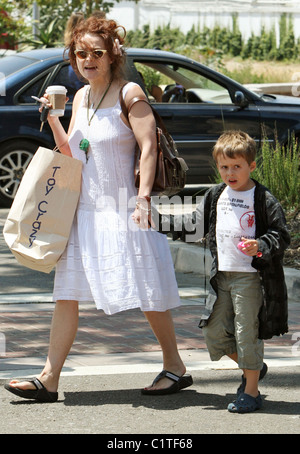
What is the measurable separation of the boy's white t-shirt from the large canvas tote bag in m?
0.75

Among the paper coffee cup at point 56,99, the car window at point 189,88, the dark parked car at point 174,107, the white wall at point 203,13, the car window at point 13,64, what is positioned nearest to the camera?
the paper coffee cup at point 56,99

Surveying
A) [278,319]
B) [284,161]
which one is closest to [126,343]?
[278,319]

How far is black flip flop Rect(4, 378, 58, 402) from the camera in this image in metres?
4.79

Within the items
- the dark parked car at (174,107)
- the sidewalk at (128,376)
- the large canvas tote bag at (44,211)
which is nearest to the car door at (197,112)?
the dark parked car at (174,107)

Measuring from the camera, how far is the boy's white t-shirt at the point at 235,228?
4656 millimetres

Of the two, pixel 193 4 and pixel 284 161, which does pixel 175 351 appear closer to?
pixel 284 161

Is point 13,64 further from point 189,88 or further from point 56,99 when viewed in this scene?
point 56,99

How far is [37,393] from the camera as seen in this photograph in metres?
4.81

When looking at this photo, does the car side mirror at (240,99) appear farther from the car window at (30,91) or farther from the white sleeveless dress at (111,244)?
the white sleeveless dress at (111,244)

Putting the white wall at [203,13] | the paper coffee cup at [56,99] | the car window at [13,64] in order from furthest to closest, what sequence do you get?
the white wall at [203,13]
the car window at [13,64]
the paper coffee cup at [56,99]

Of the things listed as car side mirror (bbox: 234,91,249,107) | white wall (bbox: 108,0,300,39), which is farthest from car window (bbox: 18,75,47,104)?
white wall (bbox: 108,0,300,39)

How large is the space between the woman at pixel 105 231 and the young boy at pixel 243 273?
0.28 meters

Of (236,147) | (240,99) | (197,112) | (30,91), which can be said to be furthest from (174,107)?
(236,147)

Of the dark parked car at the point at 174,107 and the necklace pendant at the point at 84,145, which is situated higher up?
the necklace pendant at the point at 84,145
